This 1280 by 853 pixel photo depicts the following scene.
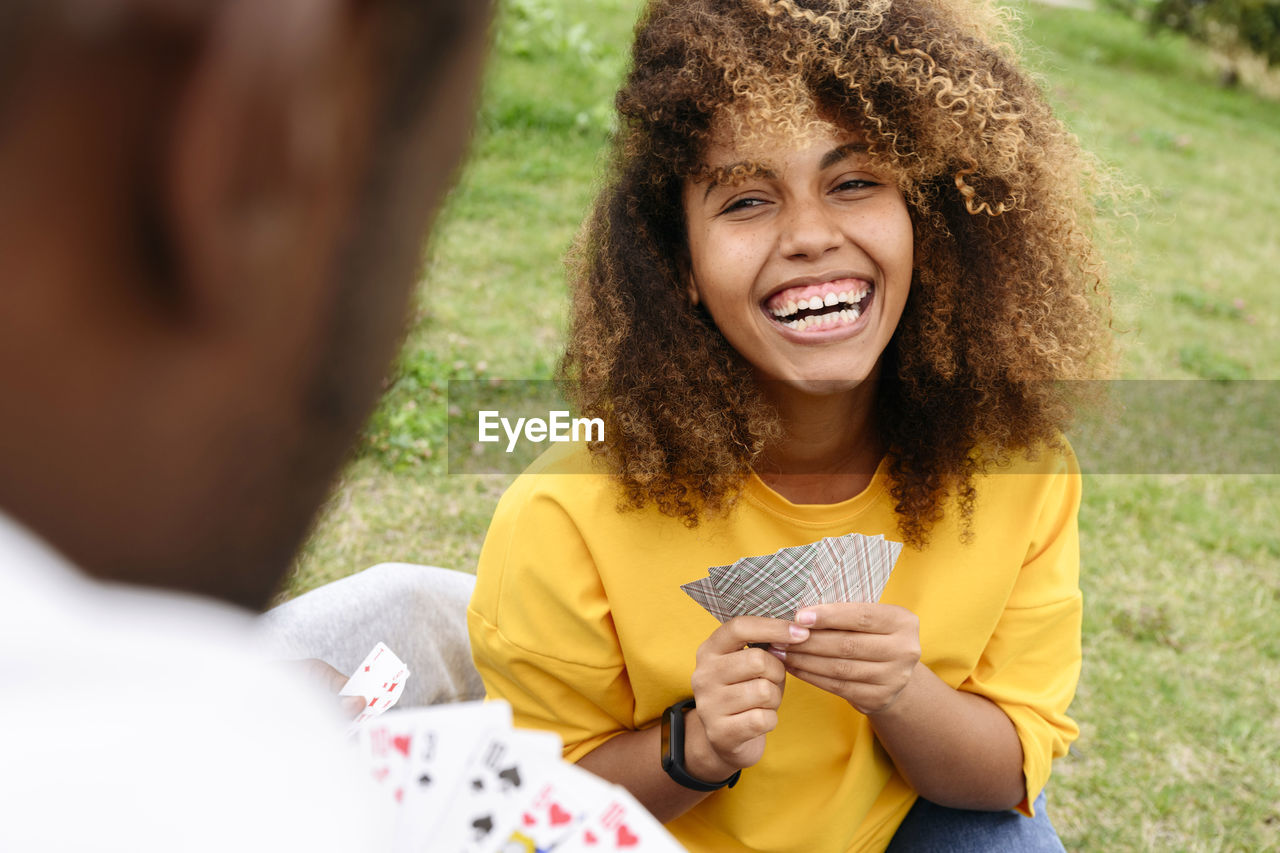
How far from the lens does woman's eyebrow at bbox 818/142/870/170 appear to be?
5.95 ft

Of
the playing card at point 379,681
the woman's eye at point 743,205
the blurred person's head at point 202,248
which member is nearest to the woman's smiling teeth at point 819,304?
the woman's eye at point 743,205

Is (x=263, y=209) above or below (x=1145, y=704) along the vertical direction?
above

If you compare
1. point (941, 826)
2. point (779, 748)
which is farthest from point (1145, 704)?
point (779, 748)

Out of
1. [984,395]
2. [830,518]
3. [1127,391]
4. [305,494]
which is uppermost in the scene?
[305,494]

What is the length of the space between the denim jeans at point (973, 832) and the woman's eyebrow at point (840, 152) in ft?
3.76

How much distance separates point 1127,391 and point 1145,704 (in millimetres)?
2188

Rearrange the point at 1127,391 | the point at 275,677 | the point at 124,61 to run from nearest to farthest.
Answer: the point at 124,61 → the point at 275,677 → the point at 1127,391

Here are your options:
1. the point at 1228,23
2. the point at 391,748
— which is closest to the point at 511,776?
the point at 391,748

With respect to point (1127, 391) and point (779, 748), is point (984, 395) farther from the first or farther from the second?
point (1127, 391)

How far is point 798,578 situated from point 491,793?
738 mm

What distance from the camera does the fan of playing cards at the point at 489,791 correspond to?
870 millimetres

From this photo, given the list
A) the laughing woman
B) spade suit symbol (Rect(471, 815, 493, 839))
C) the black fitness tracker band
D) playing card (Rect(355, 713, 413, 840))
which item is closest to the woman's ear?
the laughing woman

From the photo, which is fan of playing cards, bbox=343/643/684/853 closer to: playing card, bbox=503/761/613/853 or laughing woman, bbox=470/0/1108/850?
playing card, bbox=503/761/613/853

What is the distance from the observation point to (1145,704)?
3.47 metres
